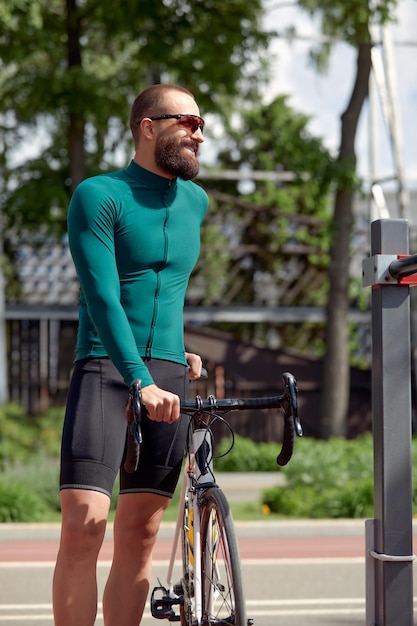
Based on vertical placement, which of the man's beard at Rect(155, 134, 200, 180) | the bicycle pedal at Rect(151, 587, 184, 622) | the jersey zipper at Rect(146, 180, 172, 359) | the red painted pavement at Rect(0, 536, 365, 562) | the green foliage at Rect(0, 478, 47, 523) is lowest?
the red painted pavement at Rect(0, 536, 365, 562)

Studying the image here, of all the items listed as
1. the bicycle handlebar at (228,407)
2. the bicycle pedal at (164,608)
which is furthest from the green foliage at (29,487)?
the bicycle handlebar at (228,407)

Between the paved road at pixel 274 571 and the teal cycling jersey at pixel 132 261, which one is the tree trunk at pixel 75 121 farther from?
the teal cycling jersey at pixel 132 261

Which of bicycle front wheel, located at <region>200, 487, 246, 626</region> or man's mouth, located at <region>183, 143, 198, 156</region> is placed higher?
man's mouth, located at <region>183, 143, 198, 156</region>

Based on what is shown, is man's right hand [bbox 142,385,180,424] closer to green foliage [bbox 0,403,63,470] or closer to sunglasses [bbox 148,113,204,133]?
sunglasses [bbox 148,113,204,133]

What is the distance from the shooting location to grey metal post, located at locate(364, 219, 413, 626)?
395 cm

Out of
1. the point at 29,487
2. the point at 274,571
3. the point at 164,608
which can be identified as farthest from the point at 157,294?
the point at 29,487

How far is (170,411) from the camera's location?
139 inches

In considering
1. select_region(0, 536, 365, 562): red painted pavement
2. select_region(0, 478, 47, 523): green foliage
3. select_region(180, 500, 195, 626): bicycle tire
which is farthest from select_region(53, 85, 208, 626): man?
select_region(0, 478, 47, 523): green foliage

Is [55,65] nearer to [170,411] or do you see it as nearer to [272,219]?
[272,219]

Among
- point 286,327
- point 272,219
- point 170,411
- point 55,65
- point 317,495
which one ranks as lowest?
point 317,495

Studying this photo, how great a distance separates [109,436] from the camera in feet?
12.6

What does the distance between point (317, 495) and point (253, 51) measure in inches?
368

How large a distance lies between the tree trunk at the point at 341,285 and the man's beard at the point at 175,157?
1387cm

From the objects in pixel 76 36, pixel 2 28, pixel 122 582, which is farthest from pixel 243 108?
pixel 122 582
